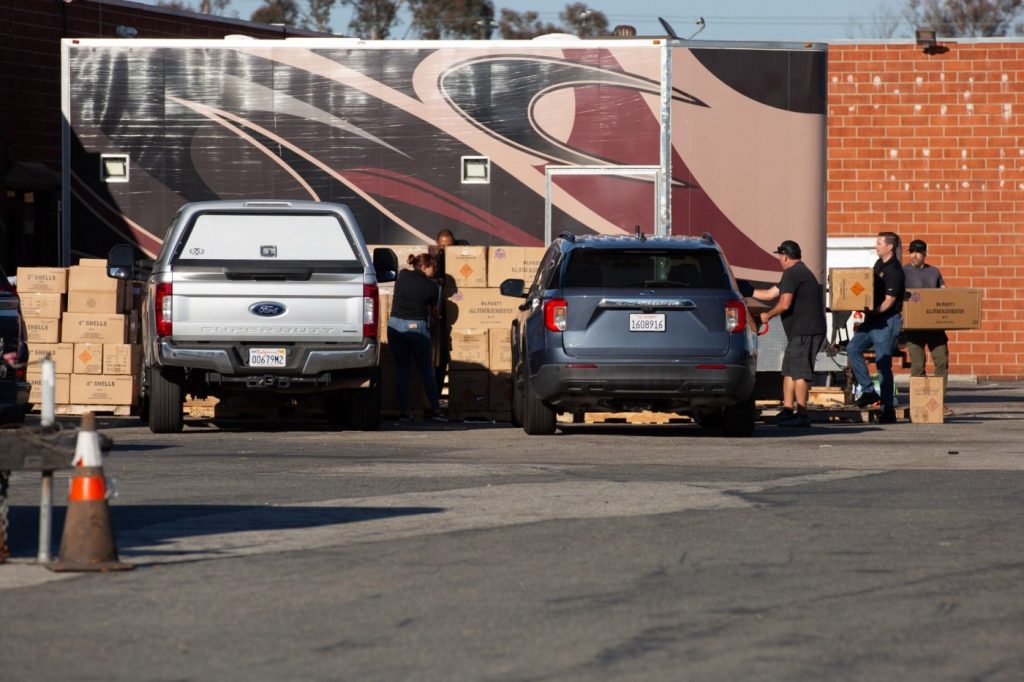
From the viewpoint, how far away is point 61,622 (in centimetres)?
692

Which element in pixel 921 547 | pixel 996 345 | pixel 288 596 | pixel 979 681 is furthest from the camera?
pixel 996 345

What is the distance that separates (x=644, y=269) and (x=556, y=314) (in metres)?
0.88

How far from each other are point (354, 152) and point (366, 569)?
522 inches

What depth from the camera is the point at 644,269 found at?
16141 mm

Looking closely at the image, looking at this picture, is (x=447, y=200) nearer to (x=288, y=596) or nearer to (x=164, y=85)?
(x=164, y=85)

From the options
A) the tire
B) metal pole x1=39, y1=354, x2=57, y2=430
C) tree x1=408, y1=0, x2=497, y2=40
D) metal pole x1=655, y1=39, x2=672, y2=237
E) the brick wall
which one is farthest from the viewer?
tree x1=408, y1=0, x2=497, y2=40

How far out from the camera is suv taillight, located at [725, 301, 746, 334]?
16.0m

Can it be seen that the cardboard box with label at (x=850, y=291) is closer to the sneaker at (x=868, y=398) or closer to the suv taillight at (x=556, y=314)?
the sneaker at (x=868, y=398)

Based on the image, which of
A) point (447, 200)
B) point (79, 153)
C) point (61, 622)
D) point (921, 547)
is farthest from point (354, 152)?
point (61, 622)

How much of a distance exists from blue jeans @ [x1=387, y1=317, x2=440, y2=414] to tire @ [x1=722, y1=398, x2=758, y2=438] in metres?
3.58

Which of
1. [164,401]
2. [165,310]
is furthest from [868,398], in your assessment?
[165,310]

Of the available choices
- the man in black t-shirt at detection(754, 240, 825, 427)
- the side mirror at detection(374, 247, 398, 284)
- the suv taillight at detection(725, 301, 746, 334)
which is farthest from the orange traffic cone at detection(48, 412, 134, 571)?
the man in black t-shirt at detection(754, 240, 825, 427)

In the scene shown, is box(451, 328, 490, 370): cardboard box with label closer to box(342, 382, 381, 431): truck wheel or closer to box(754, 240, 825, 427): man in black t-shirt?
box(342, 382, 381, 431): truck wheel

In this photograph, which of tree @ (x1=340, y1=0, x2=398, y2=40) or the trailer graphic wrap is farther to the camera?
tree @ (x1=340, y1=0, x2=398, y2=40)
